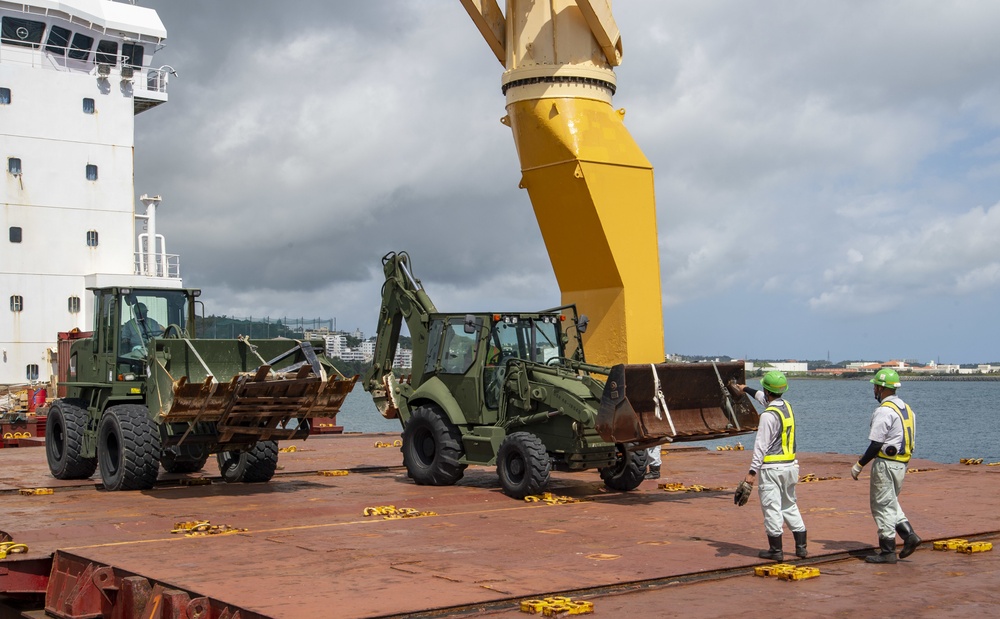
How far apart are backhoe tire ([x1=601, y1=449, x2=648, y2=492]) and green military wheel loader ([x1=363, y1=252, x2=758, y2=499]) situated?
14 mm

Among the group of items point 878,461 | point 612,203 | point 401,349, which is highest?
point 612,203

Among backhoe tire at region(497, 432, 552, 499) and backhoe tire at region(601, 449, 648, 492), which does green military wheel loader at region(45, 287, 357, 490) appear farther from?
backhoe tire at region(601, 449, 648, 492)

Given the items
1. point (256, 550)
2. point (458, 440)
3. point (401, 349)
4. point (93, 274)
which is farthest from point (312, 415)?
point (93, 274)

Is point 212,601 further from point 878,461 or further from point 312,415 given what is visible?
point 312,415

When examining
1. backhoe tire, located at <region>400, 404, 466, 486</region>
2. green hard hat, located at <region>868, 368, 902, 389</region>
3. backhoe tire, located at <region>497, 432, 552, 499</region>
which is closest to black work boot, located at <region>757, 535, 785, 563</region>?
green hard hat, located at <region>868, 368, 902, 389</region>

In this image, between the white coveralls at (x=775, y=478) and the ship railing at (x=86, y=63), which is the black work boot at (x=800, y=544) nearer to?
the white coveralls at (x=775, y=478)

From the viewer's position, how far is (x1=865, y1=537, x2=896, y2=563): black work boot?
812cm

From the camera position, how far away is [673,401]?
40.8 ft

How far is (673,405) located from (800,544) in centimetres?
426

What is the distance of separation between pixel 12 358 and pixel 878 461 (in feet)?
101

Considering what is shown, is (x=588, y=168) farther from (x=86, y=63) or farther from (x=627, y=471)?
(x=86, y=63)

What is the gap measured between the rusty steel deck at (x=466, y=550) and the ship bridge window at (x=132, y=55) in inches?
950

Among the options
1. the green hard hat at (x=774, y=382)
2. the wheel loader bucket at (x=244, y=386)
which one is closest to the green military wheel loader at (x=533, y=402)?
the wheel loader bucket at (x=244, y=386)

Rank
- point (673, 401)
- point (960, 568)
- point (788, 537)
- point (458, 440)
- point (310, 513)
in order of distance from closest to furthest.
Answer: point (960, 568) → point (788, 537) → point (310, 513) → point (673, 401) → point (458, 440)
